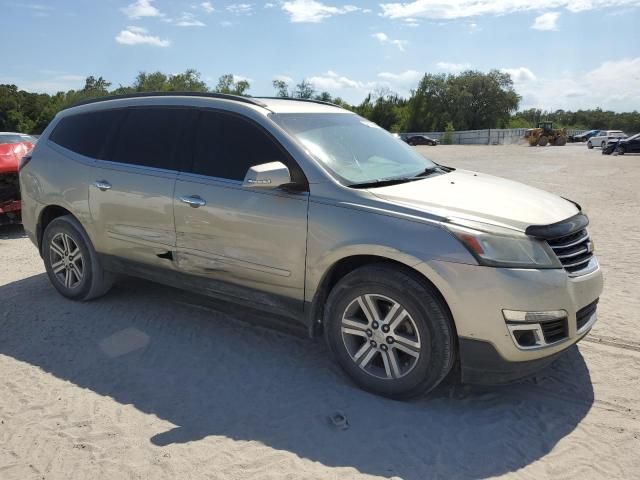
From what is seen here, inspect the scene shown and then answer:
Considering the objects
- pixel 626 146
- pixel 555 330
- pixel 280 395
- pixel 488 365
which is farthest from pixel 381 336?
pixel 626 146

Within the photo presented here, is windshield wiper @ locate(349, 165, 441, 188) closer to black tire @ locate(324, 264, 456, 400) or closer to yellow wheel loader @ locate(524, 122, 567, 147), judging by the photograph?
black tire @ locate(324, 264, 456, 400)

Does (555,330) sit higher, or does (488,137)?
(488,137)

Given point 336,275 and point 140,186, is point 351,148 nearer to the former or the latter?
point 336,275

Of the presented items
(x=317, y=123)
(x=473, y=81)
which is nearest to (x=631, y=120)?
(x=473, y=81)

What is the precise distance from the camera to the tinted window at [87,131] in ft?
16.1

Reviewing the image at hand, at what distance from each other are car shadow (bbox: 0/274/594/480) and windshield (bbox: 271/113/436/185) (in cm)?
142

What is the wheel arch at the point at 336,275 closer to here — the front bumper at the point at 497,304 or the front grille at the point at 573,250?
the front bumper at the point at 497,304

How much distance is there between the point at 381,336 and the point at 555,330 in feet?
3.35

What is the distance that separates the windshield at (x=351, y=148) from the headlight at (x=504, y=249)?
897 mm

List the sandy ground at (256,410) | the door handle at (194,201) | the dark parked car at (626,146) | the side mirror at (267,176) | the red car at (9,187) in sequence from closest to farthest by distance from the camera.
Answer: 1. the sandy ground at (256,410)
2. the side mirror at (267,176)
3. the door handle at (194,201)
4. the red car at (9,187)
5. the dark parked car at (626,146)

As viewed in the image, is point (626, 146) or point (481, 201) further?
point (626, 146)

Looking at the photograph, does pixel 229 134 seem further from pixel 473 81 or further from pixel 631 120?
pixel 631 120

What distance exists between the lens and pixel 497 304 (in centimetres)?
303

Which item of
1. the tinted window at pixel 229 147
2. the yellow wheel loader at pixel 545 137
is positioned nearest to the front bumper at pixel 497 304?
the tinted window at pixel 229 147
